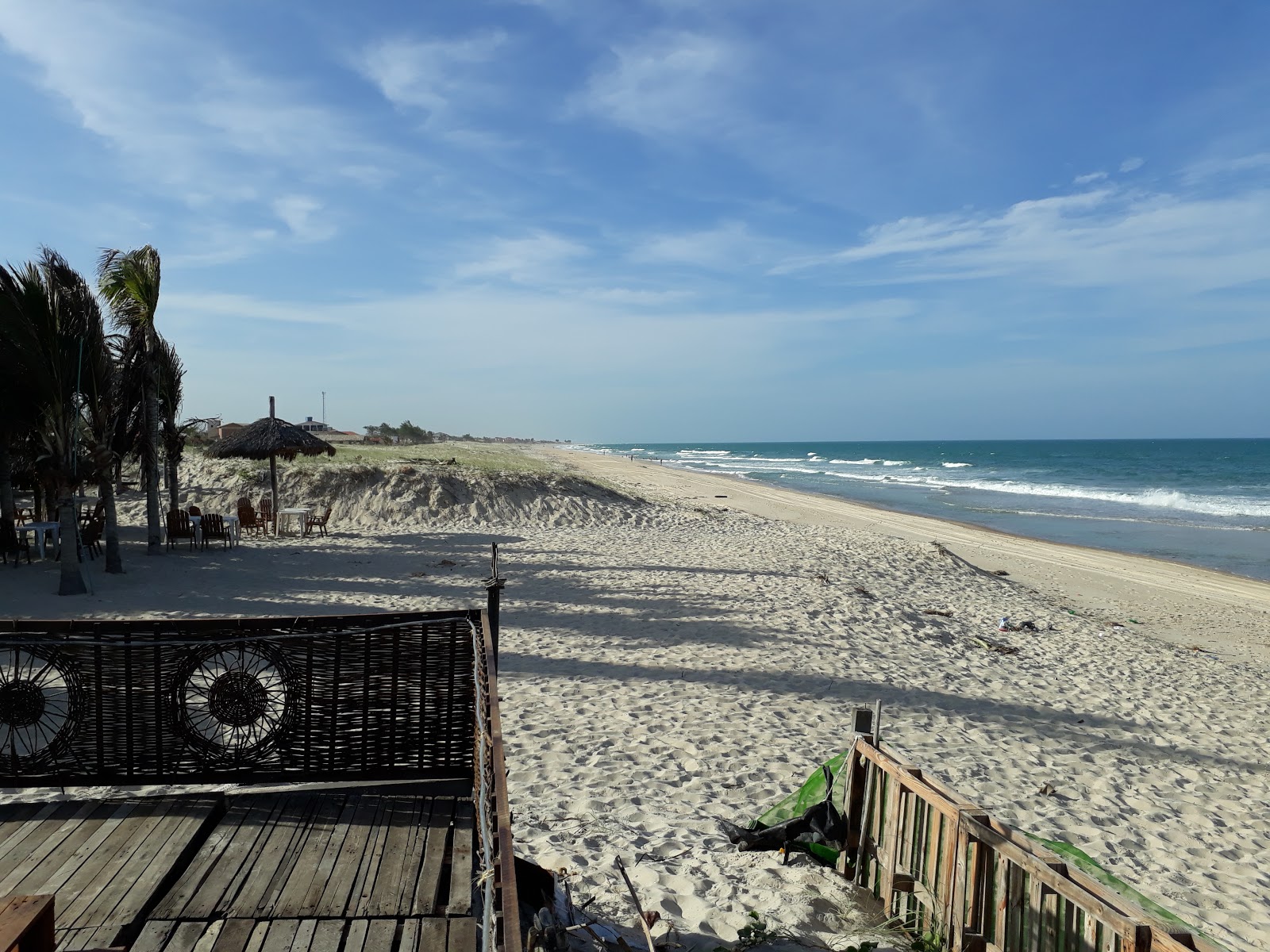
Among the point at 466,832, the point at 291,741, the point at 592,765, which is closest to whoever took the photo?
the point at 466,832

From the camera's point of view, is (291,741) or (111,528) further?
(111,528)

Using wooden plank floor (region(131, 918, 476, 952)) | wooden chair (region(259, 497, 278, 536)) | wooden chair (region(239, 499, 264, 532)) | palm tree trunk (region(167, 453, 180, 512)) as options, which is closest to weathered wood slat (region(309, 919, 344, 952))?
wooden plank floor (region(131, 918, 476, 952))

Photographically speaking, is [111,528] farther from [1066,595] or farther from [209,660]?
[1066,595]

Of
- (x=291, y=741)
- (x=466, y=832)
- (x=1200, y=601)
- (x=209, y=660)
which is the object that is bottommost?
(x=1200, y=601)

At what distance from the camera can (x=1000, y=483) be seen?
49062mm

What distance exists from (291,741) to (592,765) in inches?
96.2

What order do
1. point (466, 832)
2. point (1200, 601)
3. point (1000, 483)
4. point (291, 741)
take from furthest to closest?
point (1000, 483)
point (1200, 601)
point (291, 741)
point (466, 832)

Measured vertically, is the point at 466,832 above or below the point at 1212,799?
above

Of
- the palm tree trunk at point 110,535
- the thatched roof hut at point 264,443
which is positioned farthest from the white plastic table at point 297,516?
the palm tree trunk at point 110,535

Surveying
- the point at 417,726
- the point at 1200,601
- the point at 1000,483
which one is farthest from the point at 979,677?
the point at 1000,483

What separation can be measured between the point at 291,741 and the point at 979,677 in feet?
23.3

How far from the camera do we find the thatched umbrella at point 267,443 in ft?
57.7

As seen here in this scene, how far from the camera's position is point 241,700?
3461 millimetres

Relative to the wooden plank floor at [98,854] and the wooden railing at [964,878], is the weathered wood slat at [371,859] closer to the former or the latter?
the wooden plank floor at [98,854]
